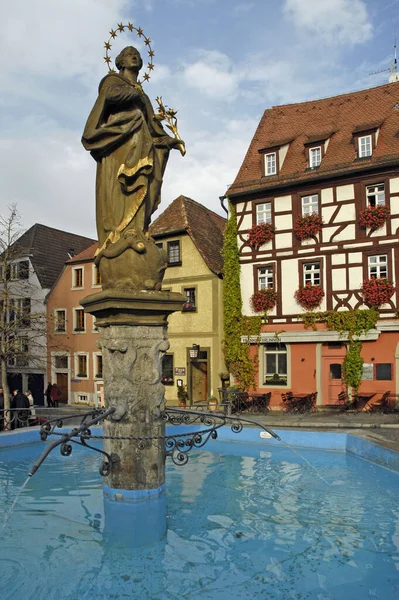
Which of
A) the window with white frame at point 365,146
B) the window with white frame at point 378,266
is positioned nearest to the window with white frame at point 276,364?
the window with white frame at point 378,266

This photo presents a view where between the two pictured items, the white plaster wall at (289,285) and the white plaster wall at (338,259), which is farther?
the white plaster wall at (289,285)

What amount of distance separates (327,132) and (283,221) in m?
4.47

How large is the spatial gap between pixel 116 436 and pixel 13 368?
2674 centimetres

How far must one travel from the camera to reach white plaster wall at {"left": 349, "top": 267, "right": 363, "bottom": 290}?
69.3 feet

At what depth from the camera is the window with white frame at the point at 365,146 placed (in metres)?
21.5

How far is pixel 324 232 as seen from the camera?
2192cm

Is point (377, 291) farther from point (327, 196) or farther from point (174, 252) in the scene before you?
point (174, 252)

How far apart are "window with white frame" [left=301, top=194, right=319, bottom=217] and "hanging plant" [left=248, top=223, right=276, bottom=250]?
5.11 ft

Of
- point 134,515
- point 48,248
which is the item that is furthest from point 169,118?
point 48,248

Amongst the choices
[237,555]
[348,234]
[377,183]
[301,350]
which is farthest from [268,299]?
[237,555]

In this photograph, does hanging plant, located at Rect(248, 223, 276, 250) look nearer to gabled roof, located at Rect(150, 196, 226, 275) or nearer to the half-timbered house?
the half-timbered house

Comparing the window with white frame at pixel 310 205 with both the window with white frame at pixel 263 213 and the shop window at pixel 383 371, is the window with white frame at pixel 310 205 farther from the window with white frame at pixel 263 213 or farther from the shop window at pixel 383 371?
the shop window at pixel 383 371

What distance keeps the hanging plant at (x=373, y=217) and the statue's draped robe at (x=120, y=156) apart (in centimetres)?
1584

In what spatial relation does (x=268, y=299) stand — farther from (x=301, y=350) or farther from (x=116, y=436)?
(x=116, y=436)
